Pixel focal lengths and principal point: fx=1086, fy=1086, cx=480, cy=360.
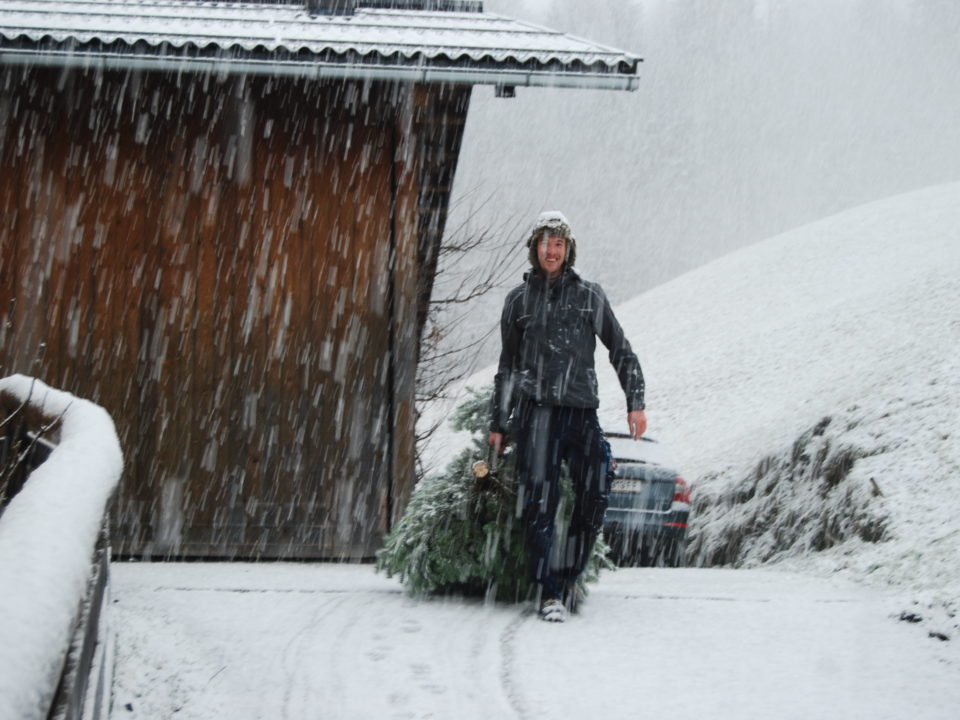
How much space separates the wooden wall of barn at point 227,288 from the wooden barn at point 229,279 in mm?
13

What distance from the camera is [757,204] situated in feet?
246

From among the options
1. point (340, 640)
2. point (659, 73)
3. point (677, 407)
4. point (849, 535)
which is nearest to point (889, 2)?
point (659, 73)

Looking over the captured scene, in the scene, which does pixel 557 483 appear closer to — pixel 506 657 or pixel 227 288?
pixel 506 657

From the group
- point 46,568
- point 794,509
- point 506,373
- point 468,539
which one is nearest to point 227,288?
point 506,373

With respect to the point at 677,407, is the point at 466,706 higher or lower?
lower

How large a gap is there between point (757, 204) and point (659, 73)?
1143 centimetres

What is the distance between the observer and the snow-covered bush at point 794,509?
9664 mm

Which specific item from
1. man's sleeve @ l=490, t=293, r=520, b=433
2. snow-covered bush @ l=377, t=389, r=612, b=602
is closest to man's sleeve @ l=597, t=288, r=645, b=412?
man's sleeve @ l=490, t=293, r=520, b=433

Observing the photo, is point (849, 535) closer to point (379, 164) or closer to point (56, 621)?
point (379, 164)

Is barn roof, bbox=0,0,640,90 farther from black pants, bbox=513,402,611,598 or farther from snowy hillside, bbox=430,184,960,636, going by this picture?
snowy hillside, bbox=430,184,960,636

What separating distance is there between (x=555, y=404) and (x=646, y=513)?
5808 millimetres

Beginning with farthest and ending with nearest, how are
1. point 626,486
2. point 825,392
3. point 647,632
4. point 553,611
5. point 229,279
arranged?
point 825,392 < point 626,486 < point 229,279 < point 553,611 < point 647,632

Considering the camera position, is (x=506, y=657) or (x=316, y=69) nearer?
(x=506, y=657)

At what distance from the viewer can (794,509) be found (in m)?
11.6
